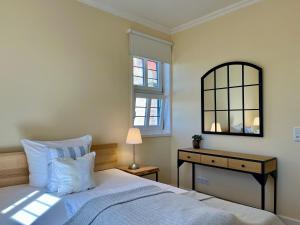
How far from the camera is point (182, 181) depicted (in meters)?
3.76

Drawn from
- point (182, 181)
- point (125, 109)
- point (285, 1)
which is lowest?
point (182, 181)

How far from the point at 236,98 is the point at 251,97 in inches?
7.7

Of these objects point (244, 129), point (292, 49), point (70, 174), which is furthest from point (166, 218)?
point (292, 49)

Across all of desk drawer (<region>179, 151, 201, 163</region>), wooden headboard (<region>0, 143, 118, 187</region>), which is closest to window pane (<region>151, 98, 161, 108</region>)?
desk drawer (<region>179, 151, 201, 163</region>)

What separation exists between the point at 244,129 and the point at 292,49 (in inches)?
42.5

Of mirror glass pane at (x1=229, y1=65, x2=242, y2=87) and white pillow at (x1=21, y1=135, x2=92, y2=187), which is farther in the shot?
mirror glass pane at (x1=229, y1=65, x2=242, y2=87)

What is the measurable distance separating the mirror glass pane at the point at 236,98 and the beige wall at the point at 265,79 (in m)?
0.30

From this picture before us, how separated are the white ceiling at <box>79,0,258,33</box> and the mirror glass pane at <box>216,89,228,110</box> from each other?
3.60 ft

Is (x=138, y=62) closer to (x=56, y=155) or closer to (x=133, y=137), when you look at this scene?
(x=133, y=137)

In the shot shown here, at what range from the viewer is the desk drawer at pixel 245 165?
2553mm

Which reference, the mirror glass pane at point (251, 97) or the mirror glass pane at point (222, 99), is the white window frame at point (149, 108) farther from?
the mirror glass pane at point (251, 97)

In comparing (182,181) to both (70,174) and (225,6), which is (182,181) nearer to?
(70,174)

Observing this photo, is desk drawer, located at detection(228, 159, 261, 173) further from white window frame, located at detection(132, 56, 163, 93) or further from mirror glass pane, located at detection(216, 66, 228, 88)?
white window frame, located at detection(132, 56, 163, 93)

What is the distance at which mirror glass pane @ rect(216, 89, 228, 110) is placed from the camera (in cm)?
320
